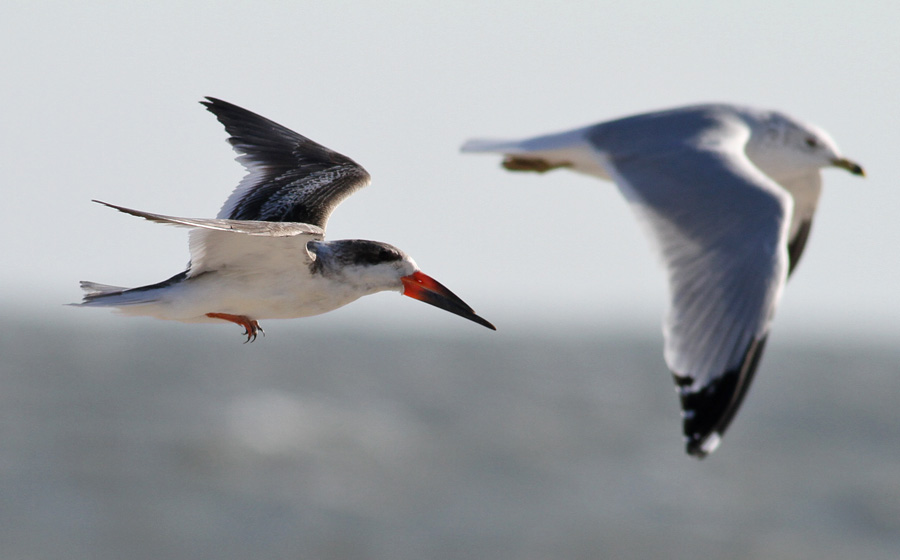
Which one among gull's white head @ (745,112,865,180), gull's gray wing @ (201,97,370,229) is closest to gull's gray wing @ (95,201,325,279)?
gull's gray wing @ (201,97,370,229)

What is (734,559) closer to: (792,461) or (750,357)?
(792,461)

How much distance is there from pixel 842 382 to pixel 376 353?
115ft

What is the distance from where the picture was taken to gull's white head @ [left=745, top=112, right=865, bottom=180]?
7344 millimetres

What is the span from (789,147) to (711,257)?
1804 millimetres

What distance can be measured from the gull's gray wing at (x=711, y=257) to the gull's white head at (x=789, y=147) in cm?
74

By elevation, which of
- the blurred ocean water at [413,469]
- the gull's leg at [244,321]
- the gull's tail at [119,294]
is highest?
the gull's tail at [119,294]

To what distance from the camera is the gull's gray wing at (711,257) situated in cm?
539

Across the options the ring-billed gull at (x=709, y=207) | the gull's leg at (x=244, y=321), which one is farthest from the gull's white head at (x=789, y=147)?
the gull's leg at (x=244, y=321)

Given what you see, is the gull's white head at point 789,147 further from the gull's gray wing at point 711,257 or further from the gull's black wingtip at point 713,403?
the gull's black wingtip at point 713,403

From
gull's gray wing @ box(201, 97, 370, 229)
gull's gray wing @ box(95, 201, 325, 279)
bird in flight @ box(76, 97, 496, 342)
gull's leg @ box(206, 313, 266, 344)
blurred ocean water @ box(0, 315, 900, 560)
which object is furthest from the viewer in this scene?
blurred ocean water @ box(0, 315, 900, 560)

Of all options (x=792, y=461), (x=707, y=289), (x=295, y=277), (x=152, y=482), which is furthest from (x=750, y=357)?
(x=792, y=461)

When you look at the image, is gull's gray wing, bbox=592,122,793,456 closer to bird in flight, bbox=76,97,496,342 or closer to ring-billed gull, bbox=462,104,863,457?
ring-billed gull, bbox=462,104,863,457

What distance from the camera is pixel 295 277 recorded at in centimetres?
632

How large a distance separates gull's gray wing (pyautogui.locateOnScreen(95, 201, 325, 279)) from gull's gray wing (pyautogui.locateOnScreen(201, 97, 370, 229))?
1147mm
